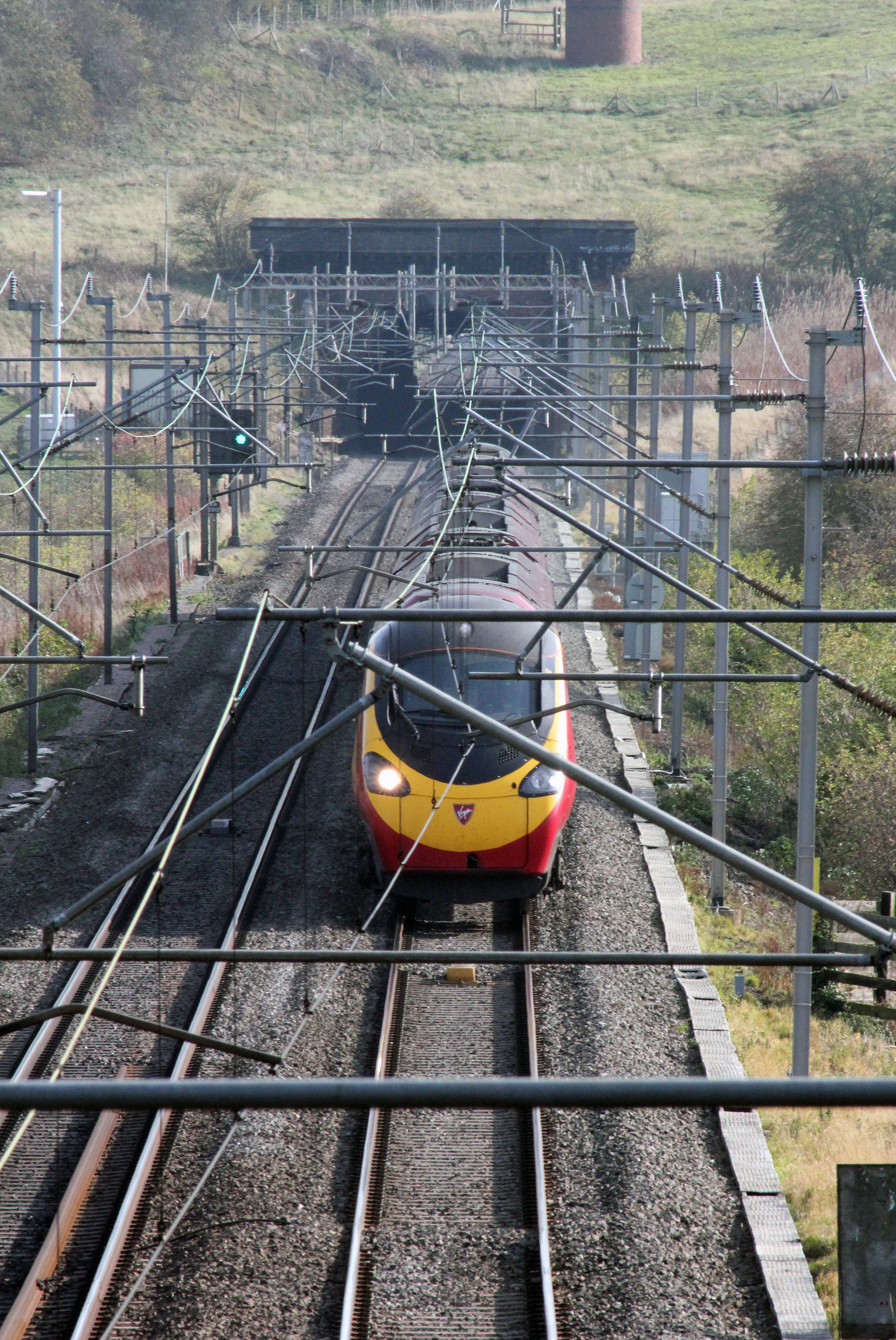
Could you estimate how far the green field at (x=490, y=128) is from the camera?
69.9m

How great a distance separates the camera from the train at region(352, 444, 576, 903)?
11.3 meters

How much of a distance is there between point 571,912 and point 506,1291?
215 inches

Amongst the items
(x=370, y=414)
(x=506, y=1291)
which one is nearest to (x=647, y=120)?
(x=370, y=414)

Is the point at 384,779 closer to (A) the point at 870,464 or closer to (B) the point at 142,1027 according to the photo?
(A) the point at 870,464

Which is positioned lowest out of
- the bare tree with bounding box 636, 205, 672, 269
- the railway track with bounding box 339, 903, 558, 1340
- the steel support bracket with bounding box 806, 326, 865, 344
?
the railway track with bounding box 339, 903, 558, 1340

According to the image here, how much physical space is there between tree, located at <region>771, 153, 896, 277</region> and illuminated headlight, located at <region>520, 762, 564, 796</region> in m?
53.8

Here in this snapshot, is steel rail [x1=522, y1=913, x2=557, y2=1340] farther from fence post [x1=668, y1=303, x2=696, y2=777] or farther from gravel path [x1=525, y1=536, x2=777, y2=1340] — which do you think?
fence post [x1=668, y1=303, x2=696, y2=777]

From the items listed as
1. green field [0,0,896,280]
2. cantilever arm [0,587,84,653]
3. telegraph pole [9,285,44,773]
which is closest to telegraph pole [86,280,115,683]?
telegraph pole [9,285,44,773]

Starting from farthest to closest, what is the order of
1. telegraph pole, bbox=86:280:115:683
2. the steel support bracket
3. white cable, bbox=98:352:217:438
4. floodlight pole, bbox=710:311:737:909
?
telegraph pole, bbox=86:280:115:683, white cable, bbox=98:352:217:438, floodlight pole, bbox=710:311:737:909, the steel support bracket

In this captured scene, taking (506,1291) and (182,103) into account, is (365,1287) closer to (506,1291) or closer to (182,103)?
(506,1291)

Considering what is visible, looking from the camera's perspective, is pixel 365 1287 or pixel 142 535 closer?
pixel 365 1287

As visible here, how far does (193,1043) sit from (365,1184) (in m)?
1.35

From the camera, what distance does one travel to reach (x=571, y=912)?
12352 millimetres

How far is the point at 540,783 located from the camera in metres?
11.4
